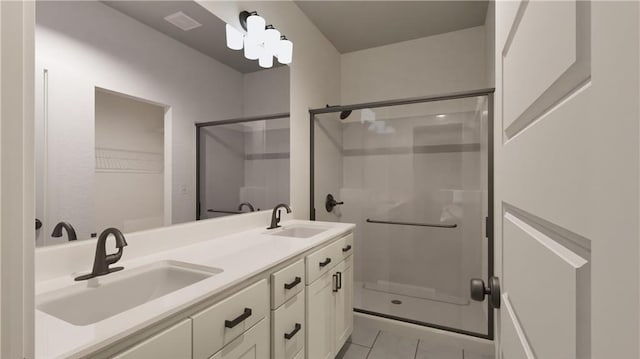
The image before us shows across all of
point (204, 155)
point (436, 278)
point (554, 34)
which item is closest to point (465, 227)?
point (436, 278)

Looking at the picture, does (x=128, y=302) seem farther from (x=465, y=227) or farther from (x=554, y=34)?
(x=465, y=227)

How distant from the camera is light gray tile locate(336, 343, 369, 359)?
192cm

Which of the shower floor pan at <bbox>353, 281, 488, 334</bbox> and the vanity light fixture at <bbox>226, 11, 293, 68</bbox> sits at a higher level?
the vanity light fixture at <bbox>226, 11, 293, 68</bbox>

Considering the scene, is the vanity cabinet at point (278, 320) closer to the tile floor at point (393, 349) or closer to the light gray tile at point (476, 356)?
the tile floor at point (393, 349)

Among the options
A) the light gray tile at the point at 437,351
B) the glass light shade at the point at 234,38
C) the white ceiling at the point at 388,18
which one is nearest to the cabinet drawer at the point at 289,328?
the light gray tile at the point at 437,351

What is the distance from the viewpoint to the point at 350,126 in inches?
118

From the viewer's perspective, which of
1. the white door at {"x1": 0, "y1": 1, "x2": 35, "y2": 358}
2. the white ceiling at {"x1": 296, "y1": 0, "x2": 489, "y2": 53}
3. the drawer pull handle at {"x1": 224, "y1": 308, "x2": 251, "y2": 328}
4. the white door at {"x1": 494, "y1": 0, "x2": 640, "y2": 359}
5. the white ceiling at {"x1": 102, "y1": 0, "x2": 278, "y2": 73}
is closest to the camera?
the white door at {"x1": 494, "y1": 0, "x2": 640, "y2": 359}

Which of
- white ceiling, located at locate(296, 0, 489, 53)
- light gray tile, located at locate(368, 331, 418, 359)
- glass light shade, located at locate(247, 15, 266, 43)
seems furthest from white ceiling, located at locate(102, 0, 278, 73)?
light gray tile, located at locate(368, 331, 418, 359)

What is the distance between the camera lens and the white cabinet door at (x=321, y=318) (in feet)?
4.65

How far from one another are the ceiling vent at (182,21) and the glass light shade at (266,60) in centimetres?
46

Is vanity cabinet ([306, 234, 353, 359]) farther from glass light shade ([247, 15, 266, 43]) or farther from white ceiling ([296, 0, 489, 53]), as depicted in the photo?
white ceiling ([296, 0, 489, 53])

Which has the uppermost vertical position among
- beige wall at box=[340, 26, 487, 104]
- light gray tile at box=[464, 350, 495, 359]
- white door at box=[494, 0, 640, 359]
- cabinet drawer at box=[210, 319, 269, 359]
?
beige wall at box=[340, 26, 487, 104]

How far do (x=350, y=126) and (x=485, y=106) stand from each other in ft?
4.13

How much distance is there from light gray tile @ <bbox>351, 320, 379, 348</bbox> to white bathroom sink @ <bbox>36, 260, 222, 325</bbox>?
1.54m
